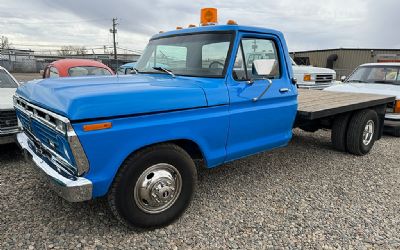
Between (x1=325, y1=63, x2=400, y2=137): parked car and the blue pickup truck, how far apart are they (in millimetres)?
4000

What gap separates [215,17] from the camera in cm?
417

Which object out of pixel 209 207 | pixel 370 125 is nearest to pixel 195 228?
pixel 209 207

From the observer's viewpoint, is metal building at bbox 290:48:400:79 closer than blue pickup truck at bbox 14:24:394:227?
No

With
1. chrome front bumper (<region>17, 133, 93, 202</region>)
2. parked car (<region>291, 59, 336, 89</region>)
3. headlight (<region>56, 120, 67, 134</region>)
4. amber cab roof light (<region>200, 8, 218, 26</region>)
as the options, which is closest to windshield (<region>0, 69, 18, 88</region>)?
chrome front bumper (<region>17, 133, 93, 202</region>)

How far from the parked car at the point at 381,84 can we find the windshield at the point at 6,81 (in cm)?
715

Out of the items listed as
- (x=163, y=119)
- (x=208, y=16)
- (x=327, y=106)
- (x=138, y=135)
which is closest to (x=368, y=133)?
(x=327, y=106)

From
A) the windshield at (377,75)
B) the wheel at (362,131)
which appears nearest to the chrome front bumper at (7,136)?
the wheel at (362,131)

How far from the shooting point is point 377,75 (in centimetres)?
859

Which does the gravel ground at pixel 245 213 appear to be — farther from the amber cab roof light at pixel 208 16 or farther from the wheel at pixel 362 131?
the amber cab roof light at pixel 208 16

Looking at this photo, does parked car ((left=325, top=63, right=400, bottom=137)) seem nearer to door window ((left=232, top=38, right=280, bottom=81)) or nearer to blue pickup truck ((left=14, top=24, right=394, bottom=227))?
blue pickup truck ((left=14, top=24, right=394, bottom=227))

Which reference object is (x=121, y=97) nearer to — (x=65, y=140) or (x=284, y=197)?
(x=65, y=140)

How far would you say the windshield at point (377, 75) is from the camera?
8.27 metres

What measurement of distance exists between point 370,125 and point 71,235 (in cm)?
540

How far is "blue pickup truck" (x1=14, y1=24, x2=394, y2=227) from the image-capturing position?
268 cm
